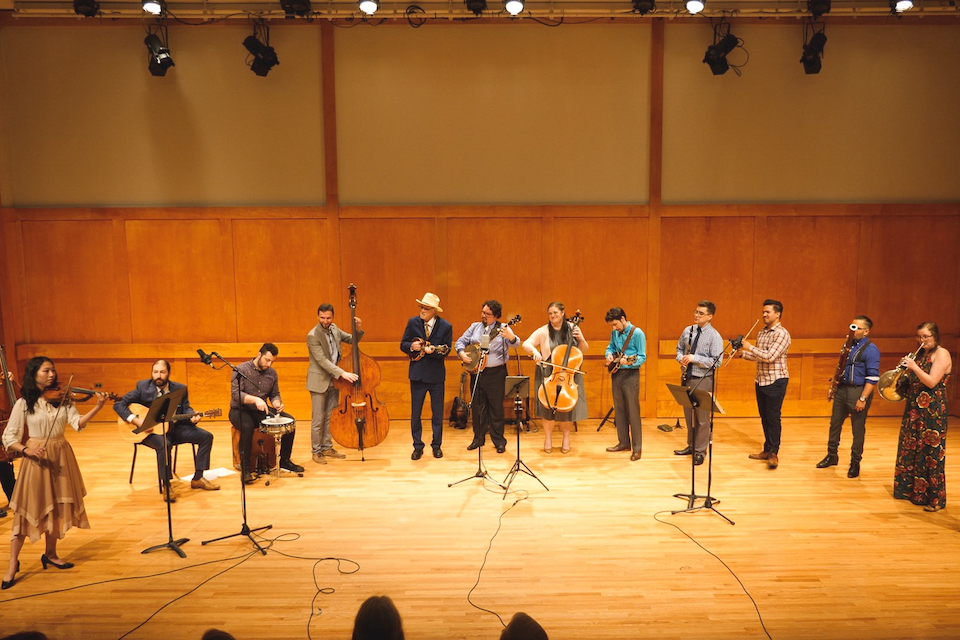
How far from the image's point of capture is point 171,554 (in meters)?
4.52

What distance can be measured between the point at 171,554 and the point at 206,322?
4.07 metres

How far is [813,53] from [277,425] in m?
7.24

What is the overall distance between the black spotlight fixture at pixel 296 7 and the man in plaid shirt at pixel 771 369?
5714 millimetres

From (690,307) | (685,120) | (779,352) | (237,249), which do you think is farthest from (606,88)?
(237,249)

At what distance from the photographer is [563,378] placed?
6207 mm

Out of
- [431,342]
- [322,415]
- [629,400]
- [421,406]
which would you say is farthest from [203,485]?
[629,400]

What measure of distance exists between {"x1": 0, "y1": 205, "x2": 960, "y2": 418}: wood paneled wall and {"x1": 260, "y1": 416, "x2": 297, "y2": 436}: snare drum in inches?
90.8

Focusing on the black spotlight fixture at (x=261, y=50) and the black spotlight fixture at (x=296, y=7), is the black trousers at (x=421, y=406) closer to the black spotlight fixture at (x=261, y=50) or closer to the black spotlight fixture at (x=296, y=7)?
the black spotlight fixture at (x=261, y=50)

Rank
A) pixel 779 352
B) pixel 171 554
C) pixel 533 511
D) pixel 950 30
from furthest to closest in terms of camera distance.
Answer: pixel 950 30 < pixel 779 352 < pixel 533 511 < pixel 171 554

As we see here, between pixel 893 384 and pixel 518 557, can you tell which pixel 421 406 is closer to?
pixel 518 557

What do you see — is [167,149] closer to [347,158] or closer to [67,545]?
[347,158]

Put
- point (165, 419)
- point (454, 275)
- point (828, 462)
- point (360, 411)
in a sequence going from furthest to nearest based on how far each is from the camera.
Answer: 1. point (454, 275)
2. point (360, 411)
3. point (828, 462)
4. point (165, 419)

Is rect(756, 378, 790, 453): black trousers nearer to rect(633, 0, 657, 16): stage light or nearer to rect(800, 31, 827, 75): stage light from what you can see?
rect(800, 31, 827, 75): stage light

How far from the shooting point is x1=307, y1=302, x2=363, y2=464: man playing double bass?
623 cm
